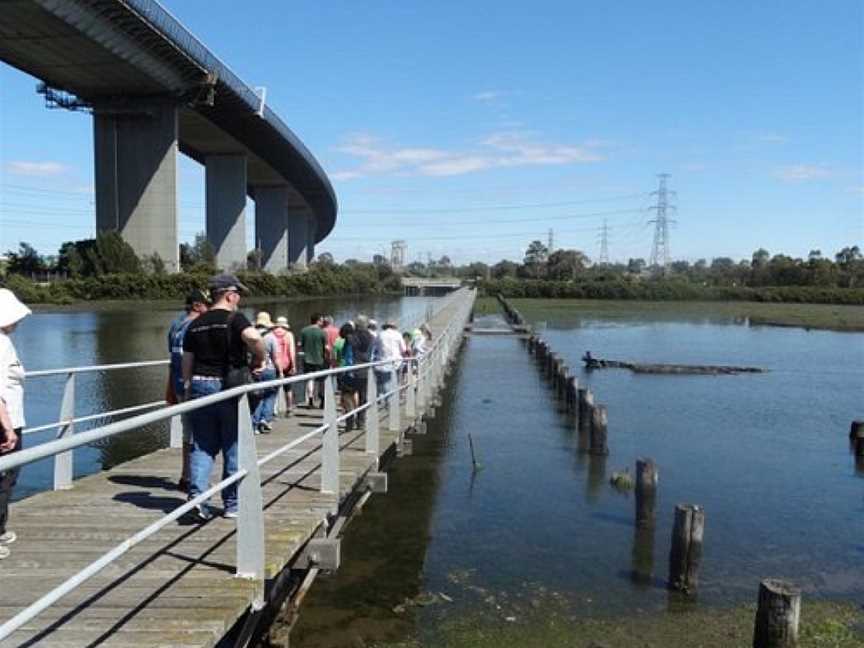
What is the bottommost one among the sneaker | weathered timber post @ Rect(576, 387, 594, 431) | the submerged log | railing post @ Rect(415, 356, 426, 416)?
Answer: the submerged log

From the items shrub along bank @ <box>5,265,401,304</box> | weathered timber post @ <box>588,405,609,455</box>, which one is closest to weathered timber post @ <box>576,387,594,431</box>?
weathered timber post @ <box>588,405,609,455</box>

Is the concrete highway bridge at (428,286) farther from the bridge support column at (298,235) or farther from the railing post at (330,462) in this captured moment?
the railing post at (330,462)

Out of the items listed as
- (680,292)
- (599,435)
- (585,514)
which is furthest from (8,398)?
(680,292)

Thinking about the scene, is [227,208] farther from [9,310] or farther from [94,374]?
[9,310]

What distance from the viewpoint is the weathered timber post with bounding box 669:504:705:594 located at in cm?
975

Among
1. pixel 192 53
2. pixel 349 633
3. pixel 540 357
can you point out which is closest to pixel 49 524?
pixel 349 633

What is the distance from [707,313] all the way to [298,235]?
83343 mm

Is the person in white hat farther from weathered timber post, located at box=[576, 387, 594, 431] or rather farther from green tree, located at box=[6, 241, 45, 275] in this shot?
green tree, located at box=[6, 241, 45, 275]

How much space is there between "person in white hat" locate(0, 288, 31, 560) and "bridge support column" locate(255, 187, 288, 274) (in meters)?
102

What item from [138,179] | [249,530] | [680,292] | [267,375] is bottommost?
[249,530]

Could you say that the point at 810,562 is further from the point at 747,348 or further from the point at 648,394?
the point at 747,348

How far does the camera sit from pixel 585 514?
13.2 m

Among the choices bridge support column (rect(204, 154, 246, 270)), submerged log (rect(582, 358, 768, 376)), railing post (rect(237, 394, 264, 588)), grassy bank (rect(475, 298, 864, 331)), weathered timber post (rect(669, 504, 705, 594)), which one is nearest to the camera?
railing post (rect(237, 394, 264, 588))

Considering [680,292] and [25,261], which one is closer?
[25,261]
